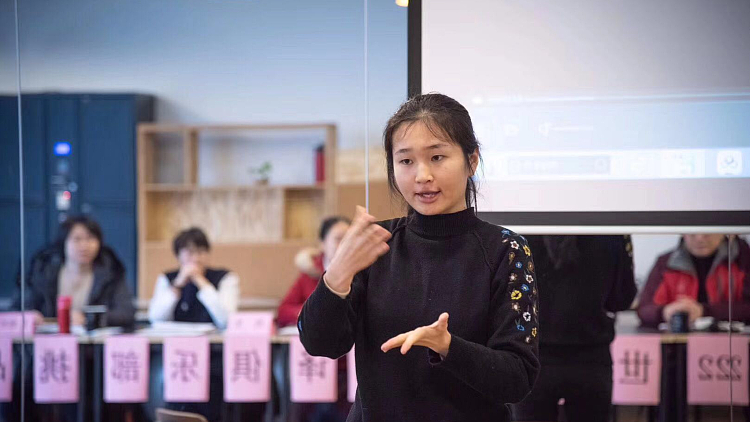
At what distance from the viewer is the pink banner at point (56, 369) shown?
9.81ft

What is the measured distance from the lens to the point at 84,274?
12.1ft

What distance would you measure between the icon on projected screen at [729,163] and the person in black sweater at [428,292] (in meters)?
1.01

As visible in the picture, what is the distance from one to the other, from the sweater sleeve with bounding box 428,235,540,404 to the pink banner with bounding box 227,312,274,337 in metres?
2.31

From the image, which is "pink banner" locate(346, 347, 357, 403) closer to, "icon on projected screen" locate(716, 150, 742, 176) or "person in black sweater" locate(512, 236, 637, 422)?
"person in black sweater" locate(512, 236, 637, 422)

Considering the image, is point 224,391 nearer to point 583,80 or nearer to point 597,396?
point 597,396

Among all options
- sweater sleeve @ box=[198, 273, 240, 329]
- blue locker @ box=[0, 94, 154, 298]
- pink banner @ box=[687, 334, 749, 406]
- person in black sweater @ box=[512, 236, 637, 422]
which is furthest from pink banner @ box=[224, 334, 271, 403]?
pink banner @ box=[687, 334, 749, 406]

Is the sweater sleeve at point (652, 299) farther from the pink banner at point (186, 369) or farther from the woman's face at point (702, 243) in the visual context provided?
the pink banner at point (186, 369)

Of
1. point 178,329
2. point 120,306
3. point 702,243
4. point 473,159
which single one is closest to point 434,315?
point 473,159

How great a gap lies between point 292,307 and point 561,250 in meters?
2.00

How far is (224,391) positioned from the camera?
10.4 feet

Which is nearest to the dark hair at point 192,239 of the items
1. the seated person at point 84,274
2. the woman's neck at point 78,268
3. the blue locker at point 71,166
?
the seated person at point 84,274

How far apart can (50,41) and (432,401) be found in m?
3.55

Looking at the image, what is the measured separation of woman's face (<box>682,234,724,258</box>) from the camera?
211 centimetres

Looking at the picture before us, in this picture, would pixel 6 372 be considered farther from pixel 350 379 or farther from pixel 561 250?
pixel 561 250
